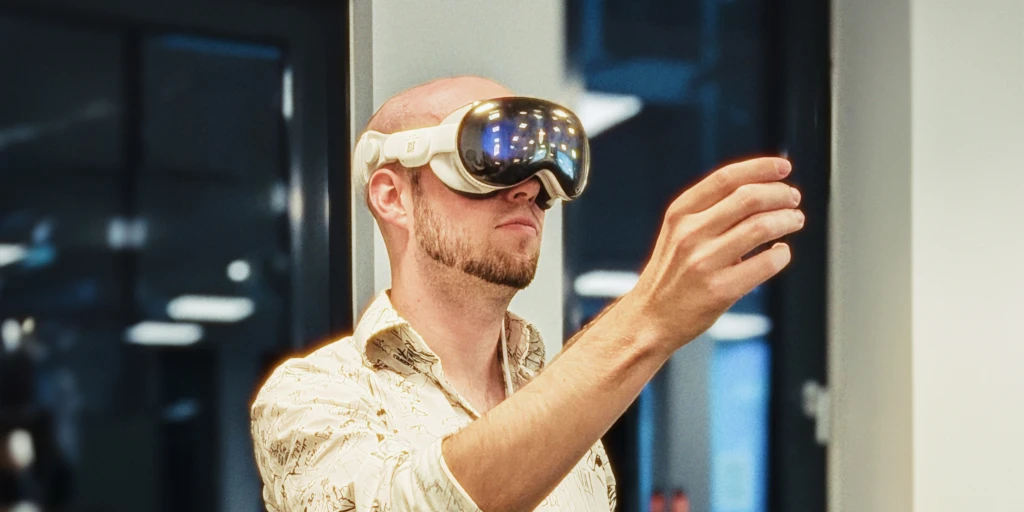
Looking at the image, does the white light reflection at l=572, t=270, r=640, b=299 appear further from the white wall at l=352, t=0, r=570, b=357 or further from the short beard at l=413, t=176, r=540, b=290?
the short beard at l=413, t=176, r=540, b=290

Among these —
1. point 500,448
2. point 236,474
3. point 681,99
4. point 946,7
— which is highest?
point 946,7

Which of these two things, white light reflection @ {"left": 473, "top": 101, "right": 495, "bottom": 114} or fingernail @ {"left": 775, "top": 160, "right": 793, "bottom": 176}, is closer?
fingernail @ {"left": 775, "top": 160, "right": 793, "bottom": 176}

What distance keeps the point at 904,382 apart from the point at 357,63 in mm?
1599

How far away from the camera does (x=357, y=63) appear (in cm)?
229

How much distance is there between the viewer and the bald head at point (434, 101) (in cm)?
152

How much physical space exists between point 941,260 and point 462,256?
5.61 feet

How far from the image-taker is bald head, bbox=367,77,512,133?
60.0 inches

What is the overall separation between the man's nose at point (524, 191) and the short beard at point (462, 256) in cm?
8

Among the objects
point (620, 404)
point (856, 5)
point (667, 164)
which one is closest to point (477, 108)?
point (620, 404)

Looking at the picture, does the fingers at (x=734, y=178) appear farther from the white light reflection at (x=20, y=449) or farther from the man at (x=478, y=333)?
the white light reflection at (x=20, y=449)

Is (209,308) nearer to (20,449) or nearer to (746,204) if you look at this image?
(20,449)

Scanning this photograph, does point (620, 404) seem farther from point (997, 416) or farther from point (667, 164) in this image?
point (997, 416)

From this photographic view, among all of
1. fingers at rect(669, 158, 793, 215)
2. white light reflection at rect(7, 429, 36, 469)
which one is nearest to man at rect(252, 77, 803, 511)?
fingers at rect(669, 158, 793, 215)

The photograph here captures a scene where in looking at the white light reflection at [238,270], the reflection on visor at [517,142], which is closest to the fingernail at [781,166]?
the reflection on visor at [517,142]
